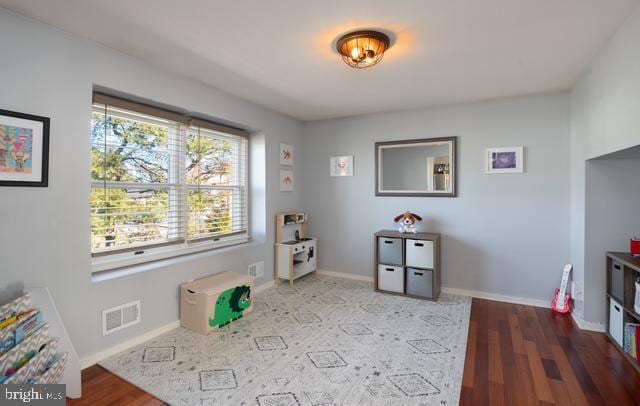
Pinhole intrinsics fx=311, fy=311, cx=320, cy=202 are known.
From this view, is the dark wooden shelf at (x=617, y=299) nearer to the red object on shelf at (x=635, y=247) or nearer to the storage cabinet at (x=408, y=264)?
the red object on shelf at (x=635, y=247)

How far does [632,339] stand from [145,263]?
398cm

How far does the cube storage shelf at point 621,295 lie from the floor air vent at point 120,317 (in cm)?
383

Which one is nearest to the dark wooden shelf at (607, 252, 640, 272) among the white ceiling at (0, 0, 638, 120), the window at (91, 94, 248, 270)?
the white ceiling at (0, 0, 638, 120)

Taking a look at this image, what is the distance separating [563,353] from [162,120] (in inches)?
158

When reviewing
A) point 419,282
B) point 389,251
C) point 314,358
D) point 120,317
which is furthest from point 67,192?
point 419,282

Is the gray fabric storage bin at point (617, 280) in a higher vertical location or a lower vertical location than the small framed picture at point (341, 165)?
lower

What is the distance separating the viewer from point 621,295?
2.52 meters

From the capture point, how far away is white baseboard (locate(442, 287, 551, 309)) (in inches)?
137

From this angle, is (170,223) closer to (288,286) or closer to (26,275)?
(26,275)

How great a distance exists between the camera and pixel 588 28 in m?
2.09

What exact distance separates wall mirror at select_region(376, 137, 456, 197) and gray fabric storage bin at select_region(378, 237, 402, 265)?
710mm

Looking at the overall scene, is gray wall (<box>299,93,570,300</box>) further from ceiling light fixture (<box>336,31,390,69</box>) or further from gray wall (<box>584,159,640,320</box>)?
ceiling light fixture (<box>336,31,390,69</box>)

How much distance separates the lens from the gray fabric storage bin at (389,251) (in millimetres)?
3777

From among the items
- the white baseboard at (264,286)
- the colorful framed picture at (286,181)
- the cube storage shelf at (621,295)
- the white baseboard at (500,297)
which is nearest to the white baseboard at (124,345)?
the white baseboard at (264,286)
